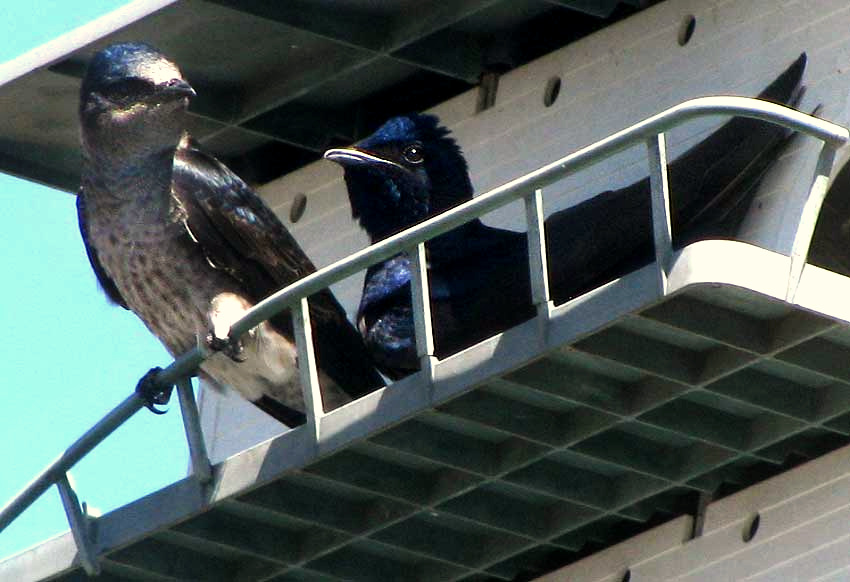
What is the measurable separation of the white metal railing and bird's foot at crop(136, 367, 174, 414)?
0.04 meters

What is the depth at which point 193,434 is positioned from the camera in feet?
35.2

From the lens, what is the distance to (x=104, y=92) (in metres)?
12.7

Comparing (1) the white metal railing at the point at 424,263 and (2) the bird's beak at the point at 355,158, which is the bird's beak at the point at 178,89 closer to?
(2) the bird's beak at the point at 355,158

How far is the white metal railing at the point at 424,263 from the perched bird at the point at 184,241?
37.0 inches

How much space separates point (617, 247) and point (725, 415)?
0.97 meters

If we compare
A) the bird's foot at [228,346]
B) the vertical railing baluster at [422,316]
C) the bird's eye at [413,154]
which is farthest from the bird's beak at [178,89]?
the vertical railing baluster at [422,316]

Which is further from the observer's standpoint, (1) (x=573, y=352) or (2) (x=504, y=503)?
(2) (x=504, y=503)

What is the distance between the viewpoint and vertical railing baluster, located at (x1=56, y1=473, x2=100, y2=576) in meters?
11.0

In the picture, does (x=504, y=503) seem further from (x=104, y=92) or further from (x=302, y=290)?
(x=104, y=92)

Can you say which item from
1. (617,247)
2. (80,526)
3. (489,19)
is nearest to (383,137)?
(489,19)

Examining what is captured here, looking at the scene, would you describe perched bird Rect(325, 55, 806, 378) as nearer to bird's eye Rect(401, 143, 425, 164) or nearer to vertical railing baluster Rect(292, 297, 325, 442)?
bird's eye Rect(401, 143, 425, 164)

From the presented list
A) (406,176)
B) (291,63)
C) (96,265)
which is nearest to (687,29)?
(406,176)

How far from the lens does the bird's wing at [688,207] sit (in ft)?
37.1

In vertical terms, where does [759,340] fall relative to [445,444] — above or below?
above
